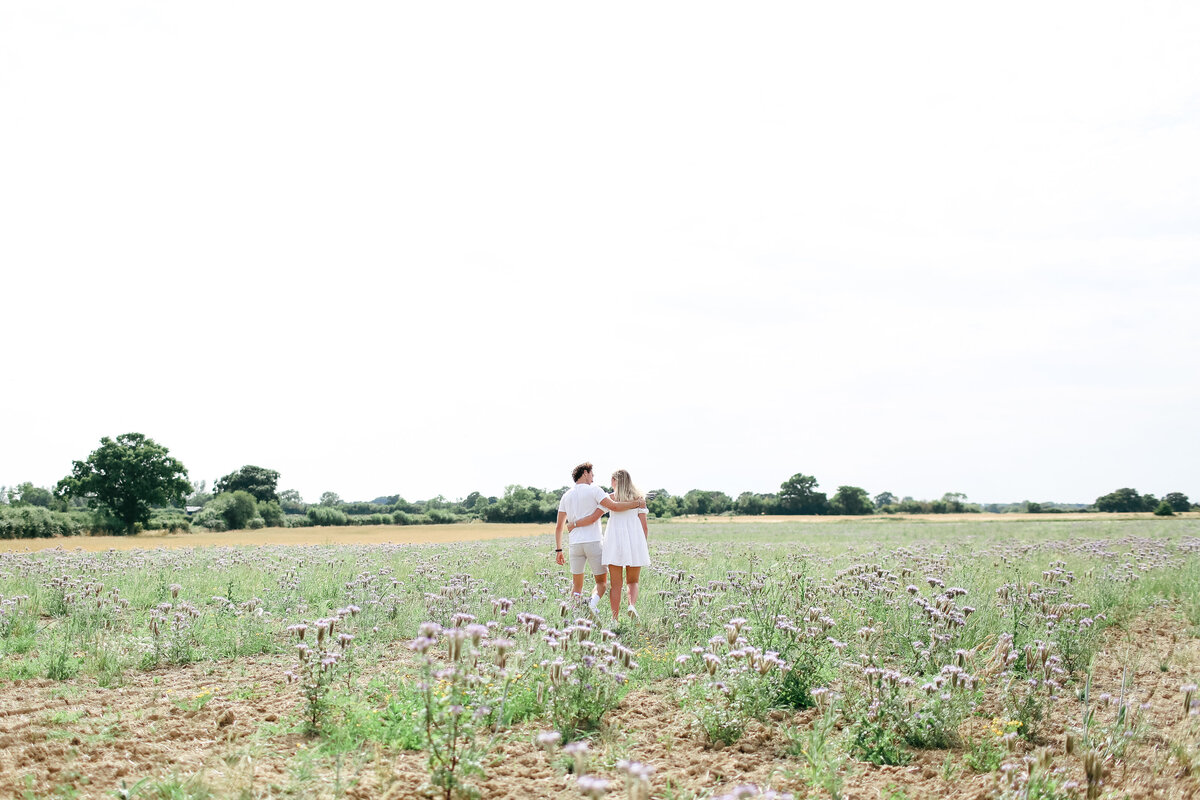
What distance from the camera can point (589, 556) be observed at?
29.1 feet

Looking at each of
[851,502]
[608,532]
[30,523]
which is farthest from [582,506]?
[851,502]

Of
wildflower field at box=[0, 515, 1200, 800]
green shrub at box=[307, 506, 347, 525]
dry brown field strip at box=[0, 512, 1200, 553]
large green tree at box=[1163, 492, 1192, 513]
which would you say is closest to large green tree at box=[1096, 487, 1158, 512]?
large green tree at box=[1163, 492, 1192, 513]

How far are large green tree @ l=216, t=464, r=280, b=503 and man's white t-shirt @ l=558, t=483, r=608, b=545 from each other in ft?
253

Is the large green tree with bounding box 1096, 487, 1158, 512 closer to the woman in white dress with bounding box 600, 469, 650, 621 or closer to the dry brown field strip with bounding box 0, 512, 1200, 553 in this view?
the dry brown field strip with bounding box 0, 512, 1200, 553

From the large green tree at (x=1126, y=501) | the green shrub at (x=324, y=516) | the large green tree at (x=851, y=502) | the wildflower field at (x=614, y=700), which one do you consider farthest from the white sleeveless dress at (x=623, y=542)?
the large green tree at (x=1126, y=501)

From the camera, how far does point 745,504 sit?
292 feet

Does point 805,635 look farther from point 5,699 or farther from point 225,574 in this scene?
point 225,574

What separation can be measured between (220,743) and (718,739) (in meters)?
3.35

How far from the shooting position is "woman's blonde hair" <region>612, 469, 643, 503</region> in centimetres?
845

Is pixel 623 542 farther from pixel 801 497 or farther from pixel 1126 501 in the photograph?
pixel 1126 501

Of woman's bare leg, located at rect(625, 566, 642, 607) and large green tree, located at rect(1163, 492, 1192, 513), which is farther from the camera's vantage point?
large green tree, located at rect(1163, 492, 1192, 513)

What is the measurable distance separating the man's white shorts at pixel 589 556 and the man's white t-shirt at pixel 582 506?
0.07 m

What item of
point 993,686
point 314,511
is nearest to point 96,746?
point 993,686

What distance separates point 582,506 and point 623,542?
2.28 feet
